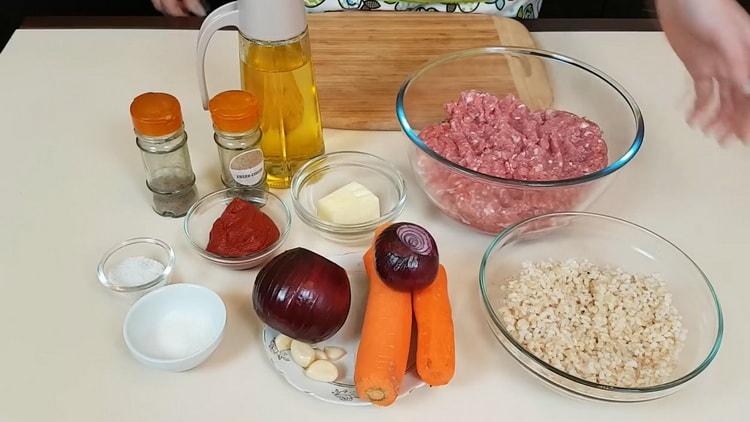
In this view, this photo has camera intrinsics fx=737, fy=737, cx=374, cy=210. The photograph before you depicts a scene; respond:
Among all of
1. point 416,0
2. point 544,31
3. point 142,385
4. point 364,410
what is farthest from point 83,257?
point 544,31

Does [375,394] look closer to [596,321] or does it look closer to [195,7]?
[596,321]

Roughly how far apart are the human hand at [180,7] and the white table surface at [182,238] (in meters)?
0.10

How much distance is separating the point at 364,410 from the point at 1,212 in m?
0.60

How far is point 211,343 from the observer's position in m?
0.84

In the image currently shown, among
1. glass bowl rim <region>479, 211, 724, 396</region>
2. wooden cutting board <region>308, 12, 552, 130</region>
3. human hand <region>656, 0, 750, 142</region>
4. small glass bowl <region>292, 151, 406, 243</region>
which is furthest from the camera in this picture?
wooden cutting board <region>308, 12, 552, 130</region>

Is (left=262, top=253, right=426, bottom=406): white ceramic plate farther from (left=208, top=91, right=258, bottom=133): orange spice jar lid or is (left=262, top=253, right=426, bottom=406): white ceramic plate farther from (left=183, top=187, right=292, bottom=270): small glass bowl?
(left=208, top=91, right=258, bottom=133): orange spice jar lid

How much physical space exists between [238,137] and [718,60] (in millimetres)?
621

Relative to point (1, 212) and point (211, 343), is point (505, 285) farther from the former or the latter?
point (1, 212)

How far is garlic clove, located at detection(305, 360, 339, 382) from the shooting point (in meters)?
0.82


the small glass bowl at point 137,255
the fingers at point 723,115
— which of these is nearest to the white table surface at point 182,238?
the small glass bowl at point 137,255

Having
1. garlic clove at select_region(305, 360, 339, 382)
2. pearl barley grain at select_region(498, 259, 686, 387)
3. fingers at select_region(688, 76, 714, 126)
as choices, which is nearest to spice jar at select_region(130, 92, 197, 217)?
garlic clove at select_region(305, 360, 339, 382)

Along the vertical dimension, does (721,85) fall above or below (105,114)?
above

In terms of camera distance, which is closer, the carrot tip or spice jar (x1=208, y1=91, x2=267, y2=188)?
the carrot tip

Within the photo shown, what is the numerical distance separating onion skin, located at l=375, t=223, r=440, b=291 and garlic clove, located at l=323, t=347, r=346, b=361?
0.10 m
